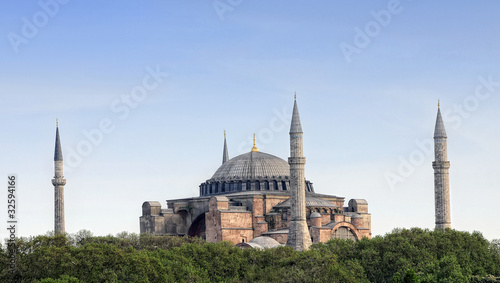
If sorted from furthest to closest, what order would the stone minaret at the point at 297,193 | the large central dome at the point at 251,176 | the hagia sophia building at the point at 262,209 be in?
the large central dome at the point at 251,176 < the hagia sophia building at the point at 262,209 < the stone minaret at the point at 297,193

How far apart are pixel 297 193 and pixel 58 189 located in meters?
24.2

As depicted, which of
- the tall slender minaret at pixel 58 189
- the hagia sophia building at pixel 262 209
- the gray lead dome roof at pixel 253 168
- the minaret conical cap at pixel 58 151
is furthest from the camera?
the gray lead dome roof at pixel 253 168

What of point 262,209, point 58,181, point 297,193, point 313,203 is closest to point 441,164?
point 313,203

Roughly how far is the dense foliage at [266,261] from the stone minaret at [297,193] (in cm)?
501

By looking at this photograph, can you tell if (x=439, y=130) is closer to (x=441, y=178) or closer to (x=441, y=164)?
(x=441, y=164)

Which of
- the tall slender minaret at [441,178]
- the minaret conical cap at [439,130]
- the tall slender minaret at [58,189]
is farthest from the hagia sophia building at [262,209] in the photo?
the minaret conical cap at [439,130]

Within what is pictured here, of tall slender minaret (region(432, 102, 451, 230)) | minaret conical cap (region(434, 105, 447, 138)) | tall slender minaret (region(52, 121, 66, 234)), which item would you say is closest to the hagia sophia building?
tall slender minaret (region(52, 121, 66, 234))

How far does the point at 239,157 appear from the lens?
3954 inches

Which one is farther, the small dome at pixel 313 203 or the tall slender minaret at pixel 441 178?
the small dome at pixel 313 203

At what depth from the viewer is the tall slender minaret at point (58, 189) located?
8994cm

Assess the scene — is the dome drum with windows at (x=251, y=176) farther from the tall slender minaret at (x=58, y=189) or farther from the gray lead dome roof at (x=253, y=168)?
the tall slender minaret at (x=58, y=189)

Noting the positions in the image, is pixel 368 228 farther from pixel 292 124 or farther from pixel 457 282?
pixel 457 282

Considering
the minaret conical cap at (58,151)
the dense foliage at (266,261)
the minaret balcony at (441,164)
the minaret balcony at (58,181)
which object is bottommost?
the dense foliage at (266,261)

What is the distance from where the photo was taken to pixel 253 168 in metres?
97.9
